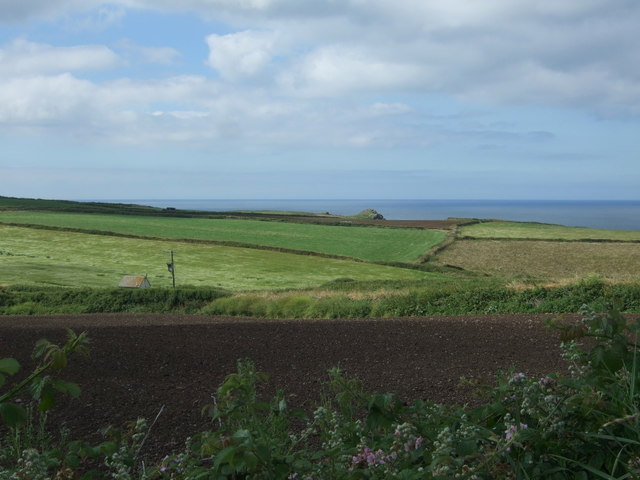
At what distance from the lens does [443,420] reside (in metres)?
2.49

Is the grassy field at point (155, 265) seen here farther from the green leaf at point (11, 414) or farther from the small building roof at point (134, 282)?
the green leaf at point (11, 414)

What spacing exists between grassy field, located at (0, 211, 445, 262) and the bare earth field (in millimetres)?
35916

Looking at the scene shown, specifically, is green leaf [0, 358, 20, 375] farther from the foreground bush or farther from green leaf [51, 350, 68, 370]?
the foreground bush

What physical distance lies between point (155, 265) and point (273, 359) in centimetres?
3410

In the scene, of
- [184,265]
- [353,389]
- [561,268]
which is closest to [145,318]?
[353,389]

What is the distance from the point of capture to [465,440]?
7.08ft

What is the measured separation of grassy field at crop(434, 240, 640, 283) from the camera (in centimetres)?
4052

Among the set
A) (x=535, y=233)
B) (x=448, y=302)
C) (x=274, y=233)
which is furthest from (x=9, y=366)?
(x=535, y=233)

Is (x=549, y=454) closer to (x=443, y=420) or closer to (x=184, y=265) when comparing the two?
(x=443, y=420)

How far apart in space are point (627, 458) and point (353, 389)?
100cm

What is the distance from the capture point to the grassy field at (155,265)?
34544 millimetres

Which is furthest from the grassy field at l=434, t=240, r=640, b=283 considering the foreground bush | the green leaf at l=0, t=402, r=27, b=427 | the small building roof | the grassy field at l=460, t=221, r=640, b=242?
the green leaf at l=0, t=402, r=27, b=427

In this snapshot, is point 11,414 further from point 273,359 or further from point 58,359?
point 273,359

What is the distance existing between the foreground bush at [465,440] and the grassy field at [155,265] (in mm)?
30579
